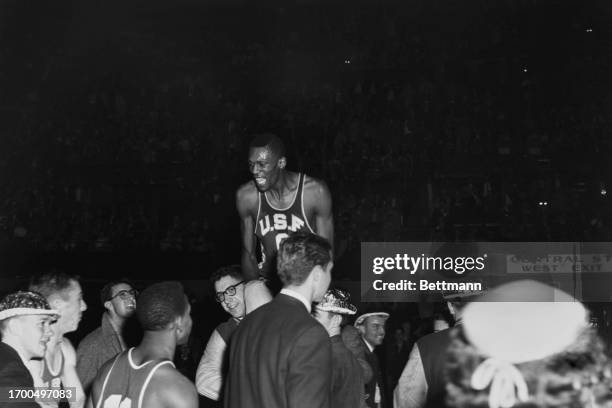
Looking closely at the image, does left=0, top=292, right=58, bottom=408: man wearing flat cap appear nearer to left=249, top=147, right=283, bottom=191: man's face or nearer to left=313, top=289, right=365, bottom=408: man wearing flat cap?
left=313, top=289, right=365, bottom=408: man wearing flat cap

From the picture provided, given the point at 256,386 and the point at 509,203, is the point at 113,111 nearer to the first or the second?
the point at 509,203

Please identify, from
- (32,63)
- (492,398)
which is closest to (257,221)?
(492,398)

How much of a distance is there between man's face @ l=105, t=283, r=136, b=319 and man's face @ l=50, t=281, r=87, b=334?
4.03 feet

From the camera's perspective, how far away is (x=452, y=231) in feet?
45.6

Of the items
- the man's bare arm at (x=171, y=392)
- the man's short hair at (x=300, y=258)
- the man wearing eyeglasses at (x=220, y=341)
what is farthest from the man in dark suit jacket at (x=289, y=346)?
the man wearing eyeglasses at (x=220, y=341)

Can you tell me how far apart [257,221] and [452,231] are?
8775mm

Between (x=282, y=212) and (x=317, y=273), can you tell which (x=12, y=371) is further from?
(x=282, y=212)

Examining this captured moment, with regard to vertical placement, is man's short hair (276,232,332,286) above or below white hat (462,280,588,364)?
above

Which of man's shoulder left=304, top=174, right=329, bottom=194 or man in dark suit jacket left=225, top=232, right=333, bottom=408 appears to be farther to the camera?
man's shoulder left=304, top=174, right=329, bottom=194

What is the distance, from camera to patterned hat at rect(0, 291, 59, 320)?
383 centimetres

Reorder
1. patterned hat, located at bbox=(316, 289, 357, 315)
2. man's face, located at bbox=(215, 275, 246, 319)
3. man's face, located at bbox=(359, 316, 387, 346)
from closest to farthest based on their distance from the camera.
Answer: patterned hat, located at bbox=(316, 289, 357, 315)
man's face, located at bbox=(215, 275, 246, 319)
man's face, located at bbox=(359, 316, 387, 346)

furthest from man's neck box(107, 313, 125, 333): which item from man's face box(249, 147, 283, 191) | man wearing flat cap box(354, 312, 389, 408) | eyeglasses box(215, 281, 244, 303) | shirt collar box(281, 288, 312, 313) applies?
shirt collar box(281, 288, 312, 313)

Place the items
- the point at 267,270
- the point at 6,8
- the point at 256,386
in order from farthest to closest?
the point at 6,8 → the point at 267,270 → the point at 256,386
